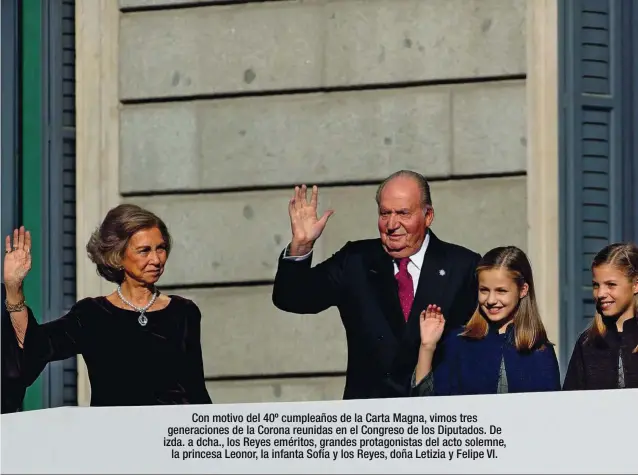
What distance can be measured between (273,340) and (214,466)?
3.05ft

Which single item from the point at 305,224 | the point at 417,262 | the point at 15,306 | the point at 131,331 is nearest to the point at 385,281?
the point at 417,262

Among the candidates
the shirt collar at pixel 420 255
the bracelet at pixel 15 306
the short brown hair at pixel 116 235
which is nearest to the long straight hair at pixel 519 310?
the shirt collar at pixel 420 255

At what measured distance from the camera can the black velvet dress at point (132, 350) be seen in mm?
12305

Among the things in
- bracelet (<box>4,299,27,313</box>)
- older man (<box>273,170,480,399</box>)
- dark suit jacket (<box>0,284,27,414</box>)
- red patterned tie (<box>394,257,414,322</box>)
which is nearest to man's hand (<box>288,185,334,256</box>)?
older man (<box>273,170,480,399</box>)

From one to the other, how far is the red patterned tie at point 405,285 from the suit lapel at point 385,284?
3cm

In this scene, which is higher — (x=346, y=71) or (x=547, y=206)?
(x=346, y=71)

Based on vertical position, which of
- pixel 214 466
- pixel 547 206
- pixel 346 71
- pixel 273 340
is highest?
pixel 346 71

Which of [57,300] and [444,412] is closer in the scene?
[444,412]

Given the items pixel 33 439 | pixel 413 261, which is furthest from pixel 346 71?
pixel 33 439

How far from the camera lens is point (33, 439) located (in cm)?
1251

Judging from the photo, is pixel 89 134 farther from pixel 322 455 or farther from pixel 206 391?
pixel 322 455

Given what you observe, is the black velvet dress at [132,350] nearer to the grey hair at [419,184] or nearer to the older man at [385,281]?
the older man at [385,281]

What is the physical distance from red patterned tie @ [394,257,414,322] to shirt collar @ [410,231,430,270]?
0.04 m

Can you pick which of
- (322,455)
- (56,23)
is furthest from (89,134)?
(322,455)
